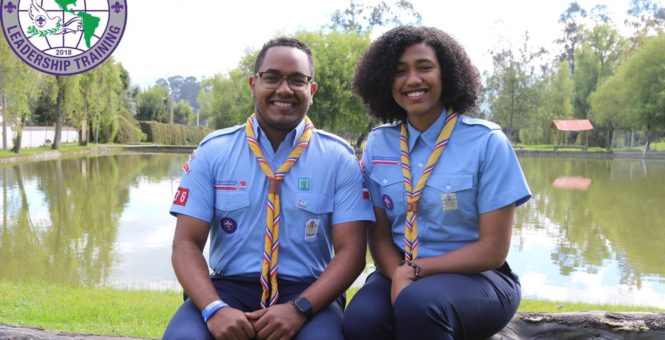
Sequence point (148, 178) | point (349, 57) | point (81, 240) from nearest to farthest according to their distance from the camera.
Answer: point (81, 240), point (148, 178), point (349, 57)

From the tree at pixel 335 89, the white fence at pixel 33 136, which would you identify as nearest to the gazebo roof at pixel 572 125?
the tree at pixel 335 89

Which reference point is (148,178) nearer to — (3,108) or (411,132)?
(3,108)

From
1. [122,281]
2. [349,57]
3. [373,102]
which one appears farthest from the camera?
[349,57]

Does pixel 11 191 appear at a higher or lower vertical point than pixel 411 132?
lower

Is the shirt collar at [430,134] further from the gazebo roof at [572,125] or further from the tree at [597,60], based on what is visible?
the tree at [597,60]

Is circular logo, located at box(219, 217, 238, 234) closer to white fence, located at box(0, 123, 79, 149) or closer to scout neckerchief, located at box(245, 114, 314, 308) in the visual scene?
scout neckerchief, located at box(245, 114, 314, 308)

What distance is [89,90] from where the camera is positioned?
3059cm

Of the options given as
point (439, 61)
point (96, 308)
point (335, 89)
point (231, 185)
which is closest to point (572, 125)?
point (335, 89)

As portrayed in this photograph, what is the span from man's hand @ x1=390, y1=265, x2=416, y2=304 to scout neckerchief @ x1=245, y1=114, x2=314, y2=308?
0.44 meters

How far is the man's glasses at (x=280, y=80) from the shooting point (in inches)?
94.4

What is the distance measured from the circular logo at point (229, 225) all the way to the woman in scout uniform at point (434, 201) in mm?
543

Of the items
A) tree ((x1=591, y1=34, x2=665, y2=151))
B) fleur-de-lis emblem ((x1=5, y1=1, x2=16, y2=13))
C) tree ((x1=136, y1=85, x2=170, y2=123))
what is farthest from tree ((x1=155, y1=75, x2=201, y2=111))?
fleur-de-lis emblem ((x1=5, y1=1, x2=16, y2=13))

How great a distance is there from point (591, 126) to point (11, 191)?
3401cm

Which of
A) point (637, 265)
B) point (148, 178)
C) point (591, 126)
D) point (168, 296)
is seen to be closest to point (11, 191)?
point (148, 178)
